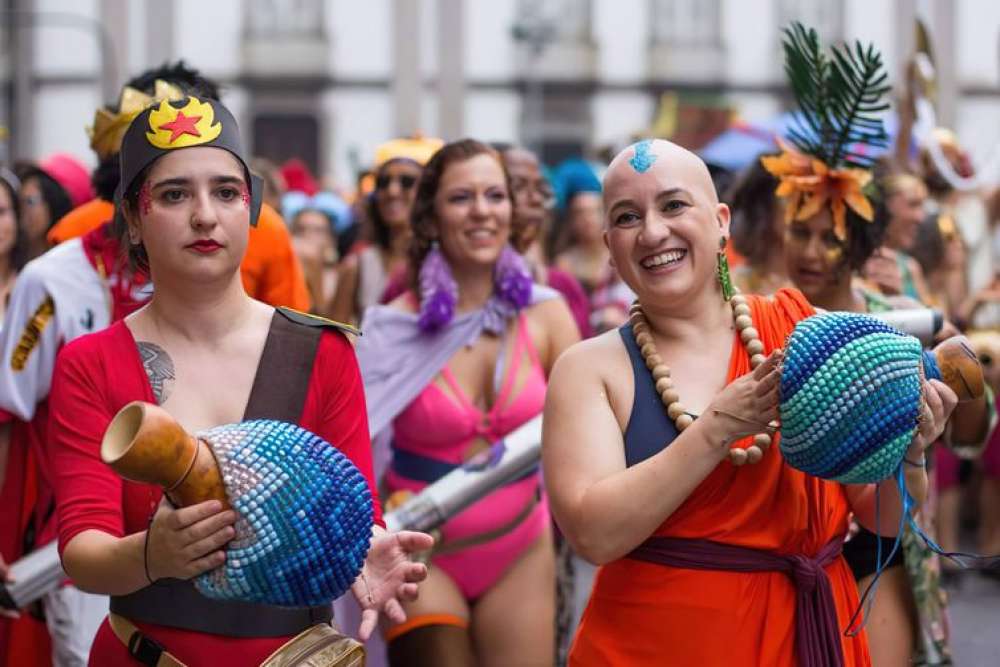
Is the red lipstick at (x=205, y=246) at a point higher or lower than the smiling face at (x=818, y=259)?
higher

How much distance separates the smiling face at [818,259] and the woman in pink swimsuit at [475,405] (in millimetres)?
1026

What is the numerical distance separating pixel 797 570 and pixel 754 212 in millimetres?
2641

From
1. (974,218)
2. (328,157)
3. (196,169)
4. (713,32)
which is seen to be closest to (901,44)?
(713,32)

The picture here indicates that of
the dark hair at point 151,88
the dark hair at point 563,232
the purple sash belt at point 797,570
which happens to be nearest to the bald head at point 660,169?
the purple sash belt at point 797,570

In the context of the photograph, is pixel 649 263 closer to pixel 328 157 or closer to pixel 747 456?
pixel 747 456

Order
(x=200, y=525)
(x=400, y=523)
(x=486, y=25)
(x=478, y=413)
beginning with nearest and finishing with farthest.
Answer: (x=200, y=525) → (x=400, y=523) → (x=478, y=413) → (x=486, y=25)

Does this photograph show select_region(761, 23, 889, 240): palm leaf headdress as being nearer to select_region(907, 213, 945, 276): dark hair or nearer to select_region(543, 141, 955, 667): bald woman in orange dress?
select_region(543, 141, 955, 667): bald woman in orange dress

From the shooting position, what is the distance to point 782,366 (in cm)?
286

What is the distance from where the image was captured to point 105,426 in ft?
10.1

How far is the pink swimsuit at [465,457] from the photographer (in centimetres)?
497

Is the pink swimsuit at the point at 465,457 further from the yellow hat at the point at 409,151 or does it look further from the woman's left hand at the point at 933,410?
the yellow hat at the point at 409,151

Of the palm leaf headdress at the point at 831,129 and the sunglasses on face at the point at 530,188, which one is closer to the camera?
the palm leaf headdress at the point at 831,129

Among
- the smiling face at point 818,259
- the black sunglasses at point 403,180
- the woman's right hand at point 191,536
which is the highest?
the black sunglasses at point 403,180

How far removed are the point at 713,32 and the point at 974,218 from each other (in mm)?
25750
